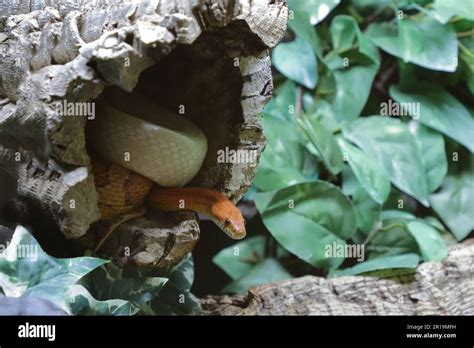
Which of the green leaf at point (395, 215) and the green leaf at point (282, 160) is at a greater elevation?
the green leaf at point (282, 160)

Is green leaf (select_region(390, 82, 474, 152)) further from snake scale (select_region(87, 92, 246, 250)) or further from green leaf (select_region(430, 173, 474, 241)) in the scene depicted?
snake scale (select_region(87, 92, 246, 250))

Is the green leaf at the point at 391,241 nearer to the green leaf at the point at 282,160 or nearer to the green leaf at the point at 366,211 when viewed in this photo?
the green leaf at the point at 366,211

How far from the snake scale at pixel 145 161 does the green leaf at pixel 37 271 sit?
185 mm

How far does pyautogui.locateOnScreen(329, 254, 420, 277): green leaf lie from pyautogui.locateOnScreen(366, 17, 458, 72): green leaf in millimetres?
875

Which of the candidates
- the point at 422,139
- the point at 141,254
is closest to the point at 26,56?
the point at 141,254

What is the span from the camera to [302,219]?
2393 millimetres

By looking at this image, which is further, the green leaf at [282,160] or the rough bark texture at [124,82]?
the green leaf at [282,160]

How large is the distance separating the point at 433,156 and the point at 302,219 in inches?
28.0

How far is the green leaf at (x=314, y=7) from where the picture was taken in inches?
104

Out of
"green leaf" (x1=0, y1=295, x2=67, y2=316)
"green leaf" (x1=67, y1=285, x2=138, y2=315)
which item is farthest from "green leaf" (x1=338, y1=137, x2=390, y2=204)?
"green leaf" (x1=0, y1=295, x2=67, y2=316)

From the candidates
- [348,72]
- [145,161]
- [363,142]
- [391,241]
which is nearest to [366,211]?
[391,241]

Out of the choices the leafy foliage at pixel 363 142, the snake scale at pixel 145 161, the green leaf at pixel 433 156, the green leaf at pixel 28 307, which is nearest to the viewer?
the green leaf at pixel 28 307

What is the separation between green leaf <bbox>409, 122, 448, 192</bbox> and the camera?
2639 mm

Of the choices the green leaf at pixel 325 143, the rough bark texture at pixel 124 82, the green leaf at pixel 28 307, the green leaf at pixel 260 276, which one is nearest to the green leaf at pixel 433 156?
the green leaf at pixel 325 143
